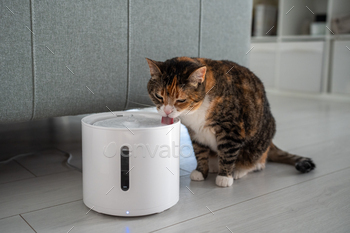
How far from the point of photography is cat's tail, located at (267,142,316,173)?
139 cm

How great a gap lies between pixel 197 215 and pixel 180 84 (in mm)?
430

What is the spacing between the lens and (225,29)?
168cm

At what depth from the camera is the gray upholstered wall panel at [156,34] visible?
1.38 meters

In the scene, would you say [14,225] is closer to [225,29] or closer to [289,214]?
[289,214]

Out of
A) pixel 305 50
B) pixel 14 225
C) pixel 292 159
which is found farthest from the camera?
pixel 305 50

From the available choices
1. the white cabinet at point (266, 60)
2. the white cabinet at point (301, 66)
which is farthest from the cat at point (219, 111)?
the white cabinet at point (266, 60)

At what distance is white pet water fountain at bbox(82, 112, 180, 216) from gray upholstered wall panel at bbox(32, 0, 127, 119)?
275mm

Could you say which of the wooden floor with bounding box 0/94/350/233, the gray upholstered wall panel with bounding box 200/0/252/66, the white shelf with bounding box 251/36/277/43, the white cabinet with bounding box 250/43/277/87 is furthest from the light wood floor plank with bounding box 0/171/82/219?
the white shelf with bounding box 251/36/277/43

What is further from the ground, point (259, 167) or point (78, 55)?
point (78, 55)

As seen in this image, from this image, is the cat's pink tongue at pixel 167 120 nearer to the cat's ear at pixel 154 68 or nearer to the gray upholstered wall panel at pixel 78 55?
the cat's ear at pixel 154 68

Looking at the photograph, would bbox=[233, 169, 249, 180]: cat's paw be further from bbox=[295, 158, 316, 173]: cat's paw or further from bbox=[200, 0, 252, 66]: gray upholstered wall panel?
bbox=[200, 0, 252, 66]: gray upholstered wall panel

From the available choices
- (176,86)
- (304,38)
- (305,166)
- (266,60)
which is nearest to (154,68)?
(176,86)

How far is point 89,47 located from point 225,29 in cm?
74

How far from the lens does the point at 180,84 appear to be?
3.65 feet
